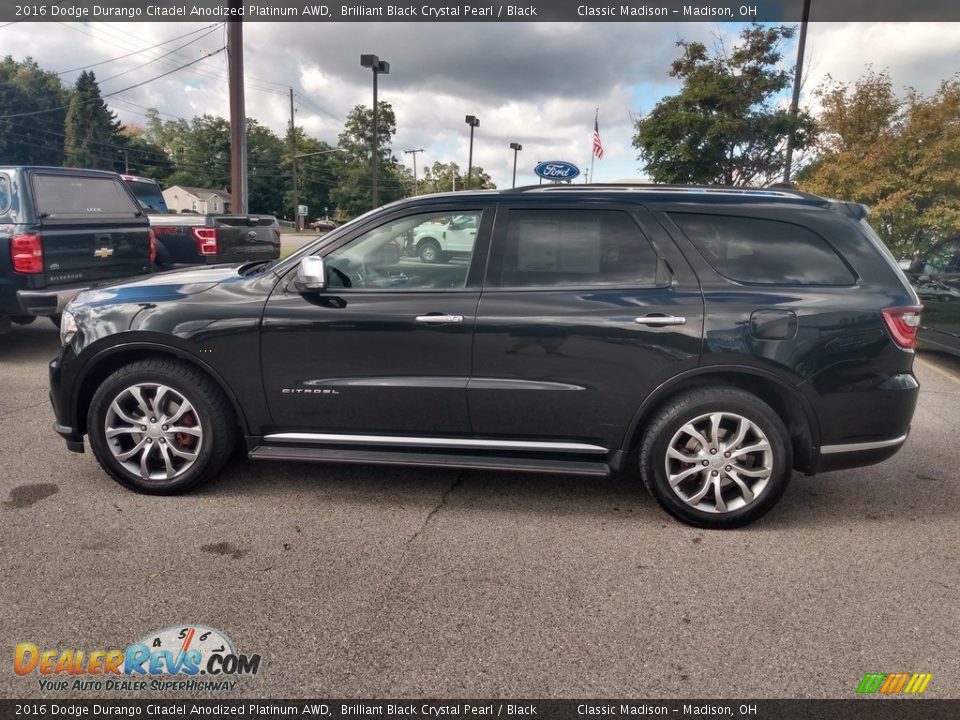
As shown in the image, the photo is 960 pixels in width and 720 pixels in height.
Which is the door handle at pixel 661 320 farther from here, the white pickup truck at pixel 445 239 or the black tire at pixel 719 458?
the white pickup truck at pixel 445 239

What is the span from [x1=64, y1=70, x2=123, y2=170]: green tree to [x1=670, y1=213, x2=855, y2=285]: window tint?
91670mm

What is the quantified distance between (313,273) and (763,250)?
2.39 m

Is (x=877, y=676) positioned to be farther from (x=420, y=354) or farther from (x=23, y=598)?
(x=23, y=598)

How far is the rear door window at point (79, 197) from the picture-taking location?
23.2 feet

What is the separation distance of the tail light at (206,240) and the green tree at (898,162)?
11172 millimetres

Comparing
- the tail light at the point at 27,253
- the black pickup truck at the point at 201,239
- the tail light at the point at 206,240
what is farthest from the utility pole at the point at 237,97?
the tail light at the point at 27,253

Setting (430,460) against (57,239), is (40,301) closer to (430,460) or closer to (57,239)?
(57,239)

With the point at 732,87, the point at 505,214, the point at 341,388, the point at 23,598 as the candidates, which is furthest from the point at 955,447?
the point at 732,87

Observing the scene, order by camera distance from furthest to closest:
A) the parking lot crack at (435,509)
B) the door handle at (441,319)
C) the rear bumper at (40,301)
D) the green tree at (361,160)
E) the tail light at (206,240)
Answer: the green tree at (361,160) → the tail light at (206,240) → the rear bumper at (40,301) → the door handle at (441,319) → the parking lot crack at (435,509)

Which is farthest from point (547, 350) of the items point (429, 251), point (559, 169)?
point (559, 169)

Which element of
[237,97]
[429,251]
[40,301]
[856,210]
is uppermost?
[237,97]

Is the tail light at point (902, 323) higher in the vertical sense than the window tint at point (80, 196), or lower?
lower

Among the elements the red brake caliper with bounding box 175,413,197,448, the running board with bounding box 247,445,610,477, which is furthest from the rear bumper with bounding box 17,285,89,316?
the running board with bounding box 247,445,610,477

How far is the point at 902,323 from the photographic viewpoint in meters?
3.48
